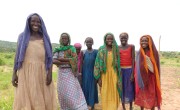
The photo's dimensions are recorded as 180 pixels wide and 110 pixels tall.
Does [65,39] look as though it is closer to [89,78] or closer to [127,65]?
[89,78]

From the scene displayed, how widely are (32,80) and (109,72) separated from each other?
6.91ft

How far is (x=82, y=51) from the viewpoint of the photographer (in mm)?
6809

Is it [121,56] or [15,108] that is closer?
[15,108]

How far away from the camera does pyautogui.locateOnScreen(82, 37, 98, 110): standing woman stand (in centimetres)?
662

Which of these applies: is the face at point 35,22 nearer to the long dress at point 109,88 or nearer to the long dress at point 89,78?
the long dress at point 109,88

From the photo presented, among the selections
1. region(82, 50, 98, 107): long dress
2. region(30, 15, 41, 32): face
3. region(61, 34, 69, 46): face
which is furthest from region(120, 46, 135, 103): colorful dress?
region(30, 15, 41, 32): face

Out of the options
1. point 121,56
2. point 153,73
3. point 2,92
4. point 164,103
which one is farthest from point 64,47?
point 2,92

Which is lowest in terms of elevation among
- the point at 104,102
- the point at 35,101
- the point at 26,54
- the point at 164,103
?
the point at 164,103

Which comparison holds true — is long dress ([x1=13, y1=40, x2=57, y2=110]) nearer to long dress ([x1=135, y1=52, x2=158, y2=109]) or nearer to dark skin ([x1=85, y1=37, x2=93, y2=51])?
dark skin ([x1=85, y1=37, x2=93, y2=51])

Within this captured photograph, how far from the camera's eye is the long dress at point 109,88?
238 inches

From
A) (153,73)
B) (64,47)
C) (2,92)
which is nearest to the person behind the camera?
(64,47)

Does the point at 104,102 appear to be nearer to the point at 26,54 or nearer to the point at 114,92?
the point at 114,92

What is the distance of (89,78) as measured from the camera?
675cm

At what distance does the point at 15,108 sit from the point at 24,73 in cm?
59
